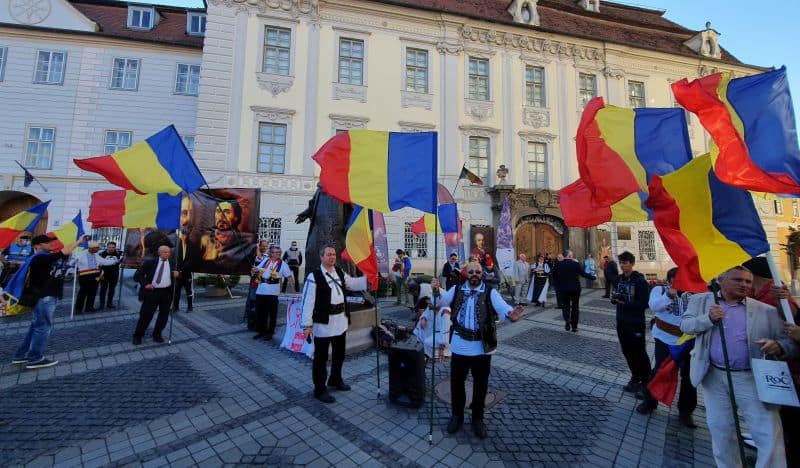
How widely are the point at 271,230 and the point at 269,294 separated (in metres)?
9.14

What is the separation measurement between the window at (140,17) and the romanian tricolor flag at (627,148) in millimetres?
25287

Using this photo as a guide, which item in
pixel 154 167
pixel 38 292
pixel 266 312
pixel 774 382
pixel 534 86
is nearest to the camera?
pixel 774 382

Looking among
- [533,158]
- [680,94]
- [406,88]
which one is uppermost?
[406,88]

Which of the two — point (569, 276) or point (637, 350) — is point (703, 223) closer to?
point (637, 350)

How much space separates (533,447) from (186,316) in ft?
29.9

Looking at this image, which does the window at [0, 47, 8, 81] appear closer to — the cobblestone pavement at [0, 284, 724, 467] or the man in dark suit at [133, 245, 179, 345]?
the cobblestone pavement at [0, 284, 724, 467]

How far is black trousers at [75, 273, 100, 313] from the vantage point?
924 cm

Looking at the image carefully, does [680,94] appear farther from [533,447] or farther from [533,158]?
[533,158]

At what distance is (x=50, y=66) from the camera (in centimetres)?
1745

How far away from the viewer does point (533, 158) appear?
19.0 metres

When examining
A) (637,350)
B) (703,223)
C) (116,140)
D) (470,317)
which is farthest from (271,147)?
(703,223)

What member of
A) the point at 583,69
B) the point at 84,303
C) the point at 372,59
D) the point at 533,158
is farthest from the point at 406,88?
the point at 84,303

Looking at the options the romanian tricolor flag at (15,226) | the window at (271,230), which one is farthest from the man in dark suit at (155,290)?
the window at (271,230)

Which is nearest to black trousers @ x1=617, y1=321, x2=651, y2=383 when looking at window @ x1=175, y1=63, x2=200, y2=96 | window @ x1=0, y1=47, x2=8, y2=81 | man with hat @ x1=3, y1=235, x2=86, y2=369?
man with hat @ x1=3, y1=235, x2=86, y2=369
